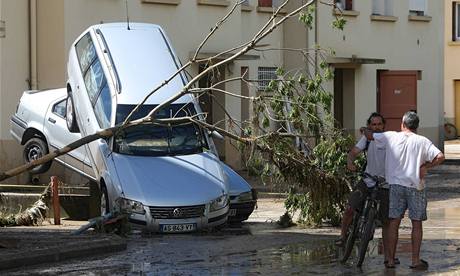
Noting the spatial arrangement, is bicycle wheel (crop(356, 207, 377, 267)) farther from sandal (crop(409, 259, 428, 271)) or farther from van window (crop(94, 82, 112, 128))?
van window (crop(94, 82, 112, 128))

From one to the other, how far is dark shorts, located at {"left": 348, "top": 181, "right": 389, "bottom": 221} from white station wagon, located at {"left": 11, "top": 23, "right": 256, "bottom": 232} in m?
4.15

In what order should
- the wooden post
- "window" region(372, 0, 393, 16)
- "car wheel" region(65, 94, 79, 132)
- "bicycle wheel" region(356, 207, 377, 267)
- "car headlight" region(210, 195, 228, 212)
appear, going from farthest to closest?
"window" region(372, 0, 393, 16) < "car wheel" region(65, 94, 79, 132) < the wooden post < "car headlight" region(210, 195, 228, 212) < "bicycle wheel" region(356, 207, 377, 267)

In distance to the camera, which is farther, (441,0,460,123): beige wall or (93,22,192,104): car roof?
(441,0,460,123): beige wall

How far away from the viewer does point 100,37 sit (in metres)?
19.7

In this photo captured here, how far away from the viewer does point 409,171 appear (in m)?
12.2

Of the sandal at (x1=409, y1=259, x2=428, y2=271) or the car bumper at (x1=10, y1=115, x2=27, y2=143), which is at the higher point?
the car bumper at (x1=10, y1=115, x2=27, y2=143)

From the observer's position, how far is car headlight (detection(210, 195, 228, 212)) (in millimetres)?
16905

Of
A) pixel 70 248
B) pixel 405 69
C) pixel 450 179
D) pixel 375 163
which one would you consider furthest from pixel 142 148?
pixel 405 69

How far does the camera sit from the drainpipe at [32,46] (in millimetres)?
25500

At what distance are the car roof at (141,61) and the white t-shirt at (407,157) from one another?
667cm

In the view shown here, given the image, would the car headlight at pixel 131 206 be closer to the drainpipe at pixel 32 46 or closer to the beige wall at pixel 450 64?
the drainpipe at pixel 32 46

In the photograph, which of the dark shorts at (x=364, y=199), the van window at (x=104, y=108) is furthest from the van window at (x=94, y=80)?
the dark shorts at (x=364, y=199)

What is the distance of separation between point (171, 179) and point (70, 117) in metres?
4.43

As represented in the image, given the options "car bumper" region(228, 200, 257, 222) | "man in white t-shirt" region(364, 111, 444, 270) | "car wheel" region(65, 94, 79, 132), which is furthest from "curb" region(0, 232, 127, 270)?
"car wheel" region(65, 94, 79, 132)
